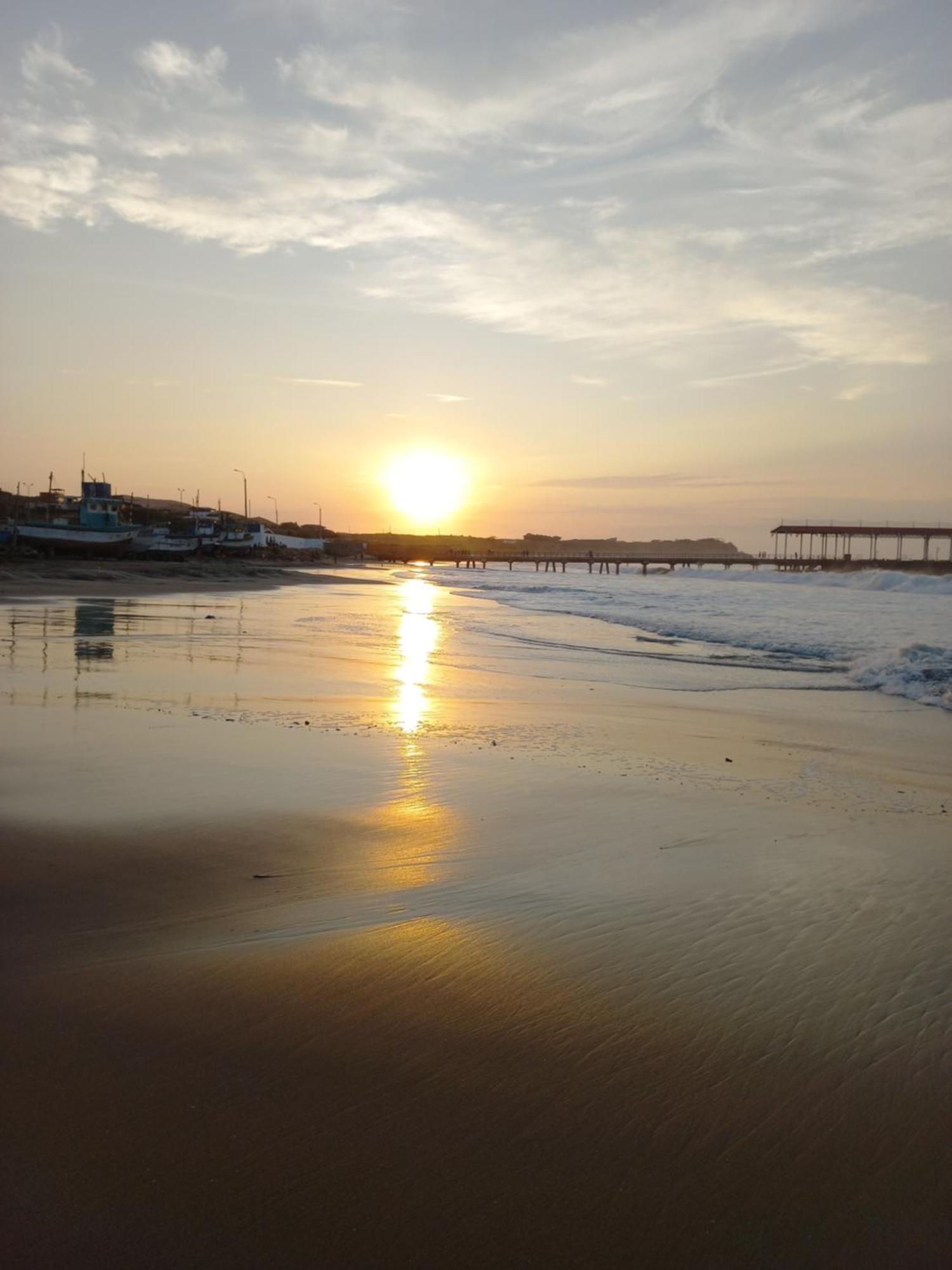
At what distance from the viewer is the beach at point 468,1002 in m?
2.45

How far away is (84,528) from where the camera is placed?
63469mm

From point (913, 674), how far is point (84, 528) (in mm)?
60025

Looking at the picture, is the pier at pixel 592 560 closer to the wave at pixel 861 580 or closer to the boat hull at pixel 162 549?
the wave at pixel 861 580

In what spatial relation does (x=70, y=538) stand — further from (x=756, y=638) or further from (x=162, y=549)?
(x=756, y=638)

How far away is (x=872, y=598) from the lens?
50844mm

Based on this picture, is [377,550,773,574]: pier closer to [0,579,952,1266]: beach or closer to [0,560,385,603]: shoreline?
[0,560,385,603]: shoreline

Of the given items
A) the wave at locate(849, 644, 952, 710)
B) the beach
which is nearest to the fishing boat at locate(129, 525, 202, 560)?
the wave at locate(849, 644, 952, 710)

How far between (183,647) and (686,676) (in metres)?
8.53

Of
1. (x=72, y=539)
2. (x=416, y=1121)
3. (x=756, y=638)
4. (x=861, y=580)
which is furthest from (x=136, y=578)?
(x=861, y=580)

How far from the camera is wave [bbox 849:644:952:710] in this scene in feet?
43.4

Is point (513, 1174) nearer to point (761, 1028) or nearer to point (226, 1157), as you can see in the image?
point (226, 1157)

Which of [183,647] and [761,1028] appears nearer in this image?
[761,1028]

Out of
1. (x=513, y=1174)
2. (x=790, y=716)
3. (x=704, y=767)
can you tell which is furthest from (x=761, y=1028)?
(x=790, y=716)

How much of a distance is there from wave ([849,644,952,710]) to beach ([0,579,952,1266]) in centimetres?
481
